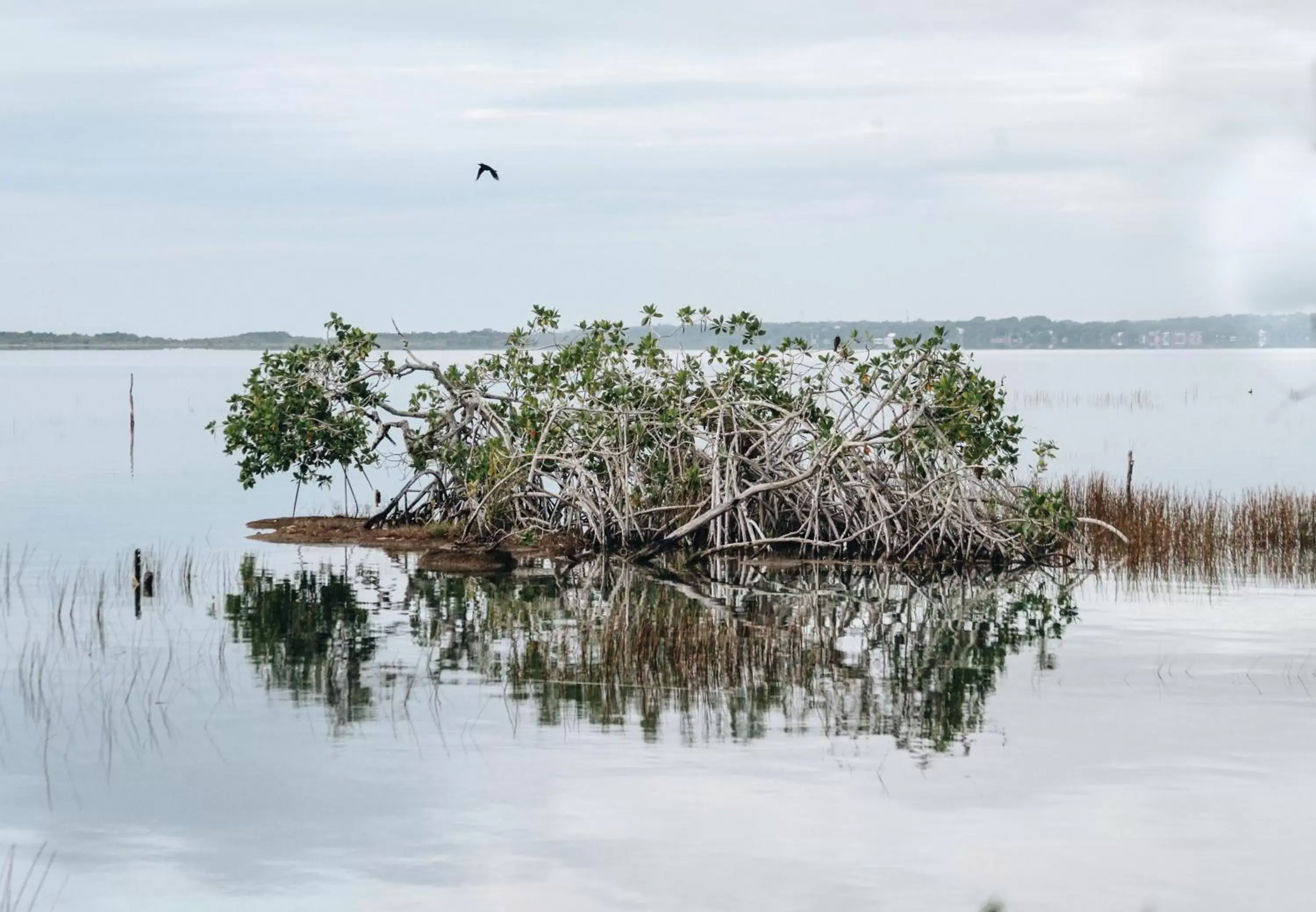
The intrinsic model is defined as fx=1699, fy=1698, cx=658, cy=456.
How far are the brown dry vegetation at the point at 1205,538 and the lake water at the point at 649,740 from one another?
1401 millimetres

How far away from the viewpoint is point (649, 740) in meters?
10.7

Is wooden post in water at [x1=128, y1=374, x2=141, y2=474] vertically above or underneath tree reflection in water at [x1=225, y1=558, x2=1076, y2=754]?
above

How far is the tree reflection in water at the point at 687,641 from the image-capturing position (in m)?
11.6

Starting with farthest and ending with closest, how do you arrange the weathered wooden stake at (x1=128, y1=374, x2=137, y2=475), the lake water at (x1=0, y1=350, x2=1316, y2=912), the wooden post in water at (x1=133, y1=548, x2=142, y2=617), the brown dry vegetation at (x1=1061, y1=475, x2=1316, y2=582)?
the weathered wooden stake at (x1=128, y1=374, x2=137, y2=475) → the brown dry vegetation at (x1=1061, y1=475, x2=1316, y2=582) → the wooden post in water at (x1=133, y1=548, x2=142, y2=617) → the lake water at (x1=0, y1=350, x2=1316, y2=912)

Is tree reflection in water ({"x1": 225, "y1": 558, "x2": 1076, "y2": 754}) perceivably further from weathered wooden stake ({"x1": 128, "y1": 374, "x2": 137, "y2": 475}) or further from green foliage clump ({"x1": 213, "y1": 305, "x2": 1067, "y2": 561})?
weathered wooden stake ({"x1": 128, "y1": 374, "x2": 137, "y2": 475})

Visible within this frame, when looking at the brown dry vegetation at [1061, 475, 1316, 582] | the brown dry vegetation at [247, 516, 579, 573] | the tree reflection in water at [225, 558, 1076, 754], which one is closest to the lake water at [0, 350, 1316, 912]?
the tree reflection in water at [225, 558, 1076, 754]

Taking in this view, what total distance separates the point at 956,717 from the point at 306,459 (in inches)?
491

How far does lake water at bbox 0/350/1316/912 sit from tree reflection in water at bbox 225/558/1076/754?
55 millimetres

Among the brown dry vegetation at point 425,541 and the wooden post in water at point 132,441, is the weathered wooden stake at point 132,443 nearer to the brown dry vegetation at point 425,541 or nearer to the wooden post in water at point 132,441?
the wooden post in water at point 132,441

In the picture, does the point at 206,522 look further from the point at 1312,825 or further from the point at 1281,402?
the point at 1281,402

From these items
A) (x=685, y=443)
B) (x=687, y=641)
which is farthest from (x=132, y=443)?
(x=687, y=641)

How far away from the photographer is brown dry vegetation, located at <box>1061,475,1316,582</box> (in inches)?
750

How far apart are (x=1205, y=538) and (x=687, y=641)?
8984 mm

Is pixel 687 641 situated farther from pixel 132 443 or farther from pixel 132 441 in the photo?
pixel 132 441
